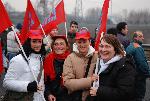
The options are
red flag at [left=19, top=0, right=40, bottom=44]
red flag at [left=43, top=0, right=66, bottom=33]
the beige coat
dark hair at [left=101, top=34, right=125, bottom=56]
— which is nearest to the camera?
dark hair at [left=101, top=34, right=125, bottom=56]

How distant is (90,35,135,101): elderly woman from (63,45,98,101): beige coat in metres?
0.37

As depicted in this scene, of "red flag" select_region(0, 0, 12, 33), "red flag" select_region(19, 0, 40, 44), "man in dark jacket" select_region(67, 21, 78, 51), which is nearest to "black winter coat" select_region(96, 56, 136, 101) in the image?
"red flag" select_region(0, 0, 12, 33)

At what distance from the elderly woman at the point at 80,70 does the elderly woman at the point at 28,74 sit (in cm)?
36

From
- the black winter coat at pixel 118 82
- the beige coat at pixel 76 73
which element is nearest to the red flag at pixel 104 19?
the beige coat at pixel 76 73

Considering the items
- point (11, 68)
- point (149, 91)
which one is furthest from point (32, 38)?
point (149, 91)

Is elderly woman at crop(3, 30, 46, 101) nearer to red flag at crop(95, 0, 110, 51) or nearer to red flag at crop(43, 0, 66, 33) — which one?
→ red flag at crop(95, 0, 110, 51)

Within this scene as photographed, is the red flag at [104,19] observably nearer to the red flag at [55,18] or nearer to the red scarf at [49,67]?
the red scarf at [49,67]

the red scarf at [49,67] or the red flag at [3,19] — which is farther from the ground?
the red flag at [3,19]

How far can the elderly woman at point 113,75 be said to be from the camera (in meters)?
3.76

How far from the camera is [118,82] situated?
3766mm

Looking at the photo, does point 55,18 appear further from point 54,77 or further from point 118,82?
point 118,82

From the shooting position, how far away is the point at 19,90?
4.46 meters

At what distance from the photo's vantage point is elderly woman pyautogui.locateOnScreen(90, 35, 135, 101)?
3.76m

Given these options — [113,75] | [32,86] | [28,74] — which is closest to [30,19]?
[28,74]
